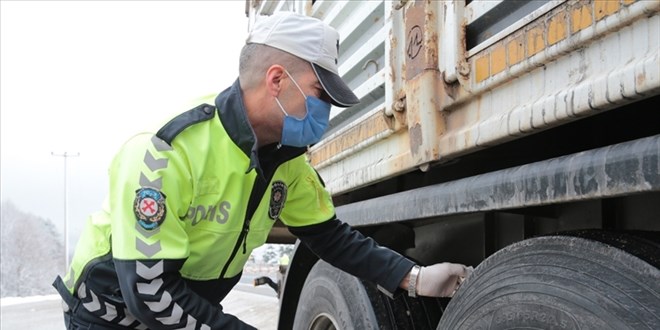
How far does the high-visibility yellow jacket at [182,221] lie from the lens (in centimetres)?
147

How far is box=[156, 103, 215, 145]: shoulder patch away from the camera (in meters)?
1.56

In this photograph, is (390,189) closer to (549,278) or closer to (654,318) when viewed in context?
(549,278)

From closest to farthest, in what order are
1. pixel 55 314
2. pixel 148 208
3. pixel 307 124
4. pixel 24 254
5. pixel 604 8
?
1. pixel 604 8
2. pixel 148 208
3. pixel 307 124
4. pixel 55 314
5. pixel 24 254

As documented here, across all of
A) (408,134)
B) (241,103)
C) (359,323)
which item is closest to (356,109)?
(408,134)

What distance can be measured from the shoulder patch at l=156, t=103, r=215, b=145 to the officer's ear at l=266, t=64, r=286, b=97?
170 mm

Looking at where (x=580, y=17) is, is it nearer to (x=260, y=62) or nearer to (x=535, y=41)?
(x=535, y=41)

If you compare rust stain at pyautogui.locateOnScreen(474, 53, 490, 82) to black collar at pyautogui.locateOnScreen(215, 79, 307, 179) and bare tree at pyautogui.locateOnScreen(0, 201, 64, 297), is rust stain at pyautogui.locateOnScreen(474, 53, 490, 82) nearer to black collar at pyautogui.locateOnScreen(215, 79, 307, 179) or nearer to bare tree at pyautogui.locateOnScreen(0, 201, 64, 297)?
black collar at pyautogui.locateOnScreen(215, 79, 307, 179)

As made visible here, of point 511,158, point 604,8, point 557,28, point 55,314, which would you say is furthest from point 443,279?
point 55,314

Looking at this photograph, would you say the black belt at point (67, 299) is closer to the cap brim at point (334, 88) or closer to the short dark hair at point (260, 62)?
the short dark hair at point (260, 62)

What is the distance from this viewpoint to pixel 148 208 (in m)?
1.47

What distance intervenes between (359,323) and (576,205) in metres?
0.90

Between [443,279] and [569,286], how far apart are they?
0.70 metres

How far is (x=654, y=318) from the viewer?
1.12 m

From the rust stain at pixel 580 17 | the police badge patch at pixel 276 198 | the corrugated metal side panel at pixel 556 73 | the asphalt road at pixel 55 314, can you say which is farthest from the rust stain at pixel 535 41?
the asphalt road at pixel 55 314
